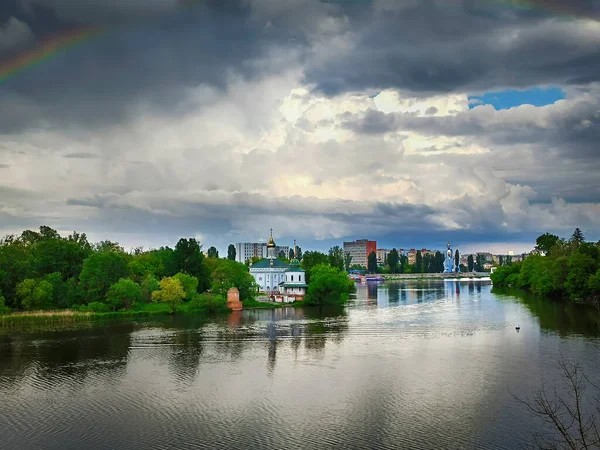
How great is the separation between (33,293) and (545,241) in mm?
105462

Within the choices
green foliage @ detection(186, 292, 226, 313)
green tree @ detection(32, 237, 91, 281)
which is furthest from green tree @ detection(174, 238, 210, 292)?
green tree @ detection(32, 237, 91, 281)

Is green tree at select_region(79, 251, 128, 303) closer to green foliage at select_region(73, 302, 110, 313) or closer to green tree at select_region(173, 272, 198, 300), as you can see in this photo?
green foliage at select_region(73, 302, 110, 313)

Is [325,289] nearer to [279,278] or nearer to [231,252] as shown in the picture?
[279,278]

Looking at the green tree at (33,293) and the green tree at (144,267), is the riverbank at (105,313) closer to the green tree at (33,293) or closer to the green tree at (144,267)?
the green tree at (33,293)

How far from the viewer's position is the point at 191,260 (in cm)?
7938

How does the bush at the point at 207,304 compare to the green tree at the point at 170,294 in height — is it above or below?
below

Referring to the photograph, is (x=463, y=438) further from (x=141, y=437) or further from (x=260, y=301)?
(x=260, y=301)

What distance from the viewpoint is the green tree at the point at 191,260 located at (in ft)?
261

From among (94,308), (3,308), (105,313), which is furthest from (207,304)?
(3,308)

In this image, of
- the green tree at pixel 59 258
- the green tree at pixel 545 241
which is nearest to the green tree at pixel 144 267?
the green tree at pixel 59 258

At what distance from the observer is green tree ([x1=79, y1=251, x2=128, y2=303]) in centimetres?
6494

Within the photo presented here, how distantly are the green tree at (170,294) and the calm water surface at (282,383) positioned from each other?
15.7m

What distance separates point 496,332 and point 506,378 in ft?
56.8

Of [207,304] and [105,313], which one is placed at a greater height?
[207,304]
